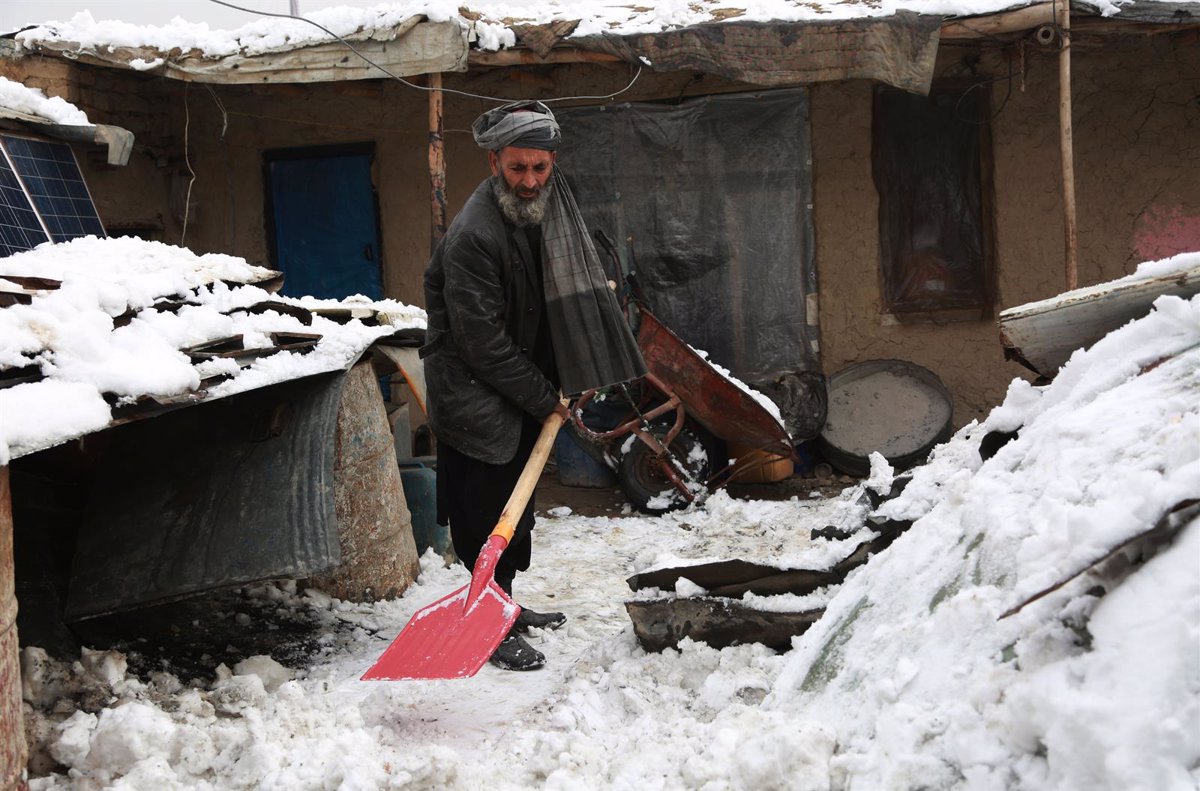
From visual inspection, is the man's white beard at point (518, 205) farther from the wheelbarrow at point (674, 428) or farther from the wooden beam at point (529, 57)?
the wooden beam at point (529, 57)

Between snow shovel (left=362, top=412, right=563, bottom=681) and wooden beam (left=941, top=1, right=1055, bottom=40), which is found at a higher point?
wooden beam (left=941, top=1, right=1055, bottom=40)

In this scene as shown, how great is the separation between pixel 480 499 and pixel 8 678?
5.51 ft

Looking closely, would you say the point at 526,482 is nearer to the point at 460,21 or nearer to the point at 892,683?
the point at 892,683

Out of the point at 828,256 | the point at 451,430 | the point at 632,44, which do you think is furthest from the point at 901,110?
the point at 451,430

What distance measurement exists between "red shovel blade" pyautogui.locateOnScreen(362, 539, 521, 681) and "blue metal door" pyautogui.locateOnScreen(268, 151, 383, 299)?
200 inches

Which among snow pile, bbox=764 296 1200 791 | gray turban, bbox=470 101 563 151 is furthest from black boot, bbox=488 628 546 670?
gray turban, bbox=470 101 563 151

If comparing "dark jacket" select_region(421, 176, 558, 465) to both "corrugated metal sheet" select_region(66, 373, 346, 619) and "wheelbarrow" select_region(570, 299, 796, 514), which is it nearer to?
"corrugated metal sheet" select_region(66, 373, 346, 619)

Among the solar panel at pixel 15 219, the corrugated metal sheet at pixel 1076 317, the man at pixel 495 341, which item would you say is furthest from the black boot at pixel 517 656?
the solar panel at pixel 15 219

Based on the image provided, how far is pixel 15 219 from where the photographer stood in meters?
5.32

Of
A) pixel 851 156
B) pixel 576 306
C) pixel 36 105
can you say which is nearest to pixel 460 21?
pixel 36 105

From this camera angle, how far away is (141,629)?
12.7ft

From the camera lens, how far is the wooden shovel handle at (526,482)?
3.39 m

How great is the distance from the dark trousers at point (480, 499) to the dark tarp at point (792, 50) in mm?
3319

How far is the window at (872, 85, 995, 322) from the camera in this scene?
290 inches
